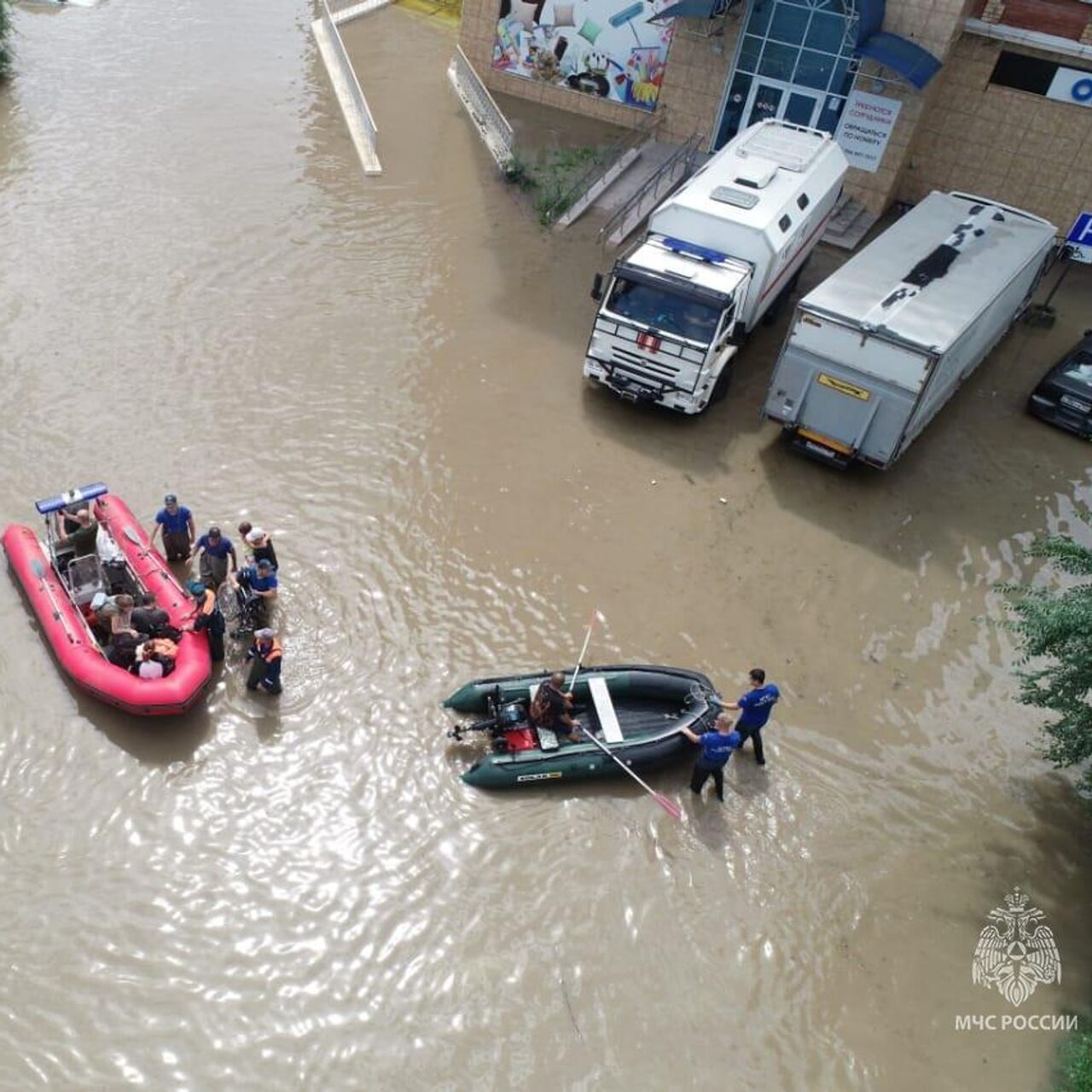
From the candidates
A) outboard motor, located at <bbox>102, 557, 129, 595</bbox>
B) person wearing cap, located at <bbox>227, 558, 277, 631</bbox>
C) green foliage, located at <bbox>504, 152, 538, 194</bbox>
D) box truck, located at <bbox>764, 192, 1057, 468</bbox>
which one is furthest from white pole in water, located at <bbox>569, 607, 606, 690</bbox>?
green foliage, located at <bbox>504, 152, 538, 194</bbox>

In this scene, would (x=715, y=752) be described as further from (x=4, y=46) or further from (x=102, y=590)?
(x=4, y=46)

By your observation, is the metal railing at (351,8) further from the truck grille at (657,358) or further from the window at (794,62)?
the truck grille at (657,358)

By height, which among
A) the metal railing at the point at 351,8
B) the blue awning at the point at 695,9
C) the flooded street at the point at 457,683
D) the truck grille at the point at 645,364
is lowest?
the flooded street at the point at 457,683

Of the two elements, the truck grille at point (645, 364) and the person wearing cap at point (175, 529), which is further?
the truck grille at point (645, 364)

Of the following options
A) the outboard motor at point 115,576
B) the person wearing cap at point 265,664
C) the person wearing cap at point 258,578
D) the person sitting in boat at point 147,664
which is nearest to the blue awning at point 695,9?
the person wearing cap at point 258,578

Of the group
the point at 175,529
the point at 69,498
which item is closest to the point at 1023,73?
the point at 175,529

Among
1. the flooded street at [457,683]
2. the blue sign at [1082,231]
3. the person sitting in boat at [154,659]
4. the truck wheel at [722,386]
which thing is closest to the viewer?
the flooded street at [457,683]

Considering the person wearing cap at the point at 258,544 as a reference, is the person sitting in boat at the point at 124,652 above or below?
below

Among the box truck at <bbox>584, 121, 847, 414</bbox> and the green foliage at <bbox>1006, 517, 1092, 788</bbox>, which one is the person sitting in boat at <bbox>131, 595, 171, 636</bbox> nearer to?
the box truck at <bbox>584, 121, 847, 414</bbox>
